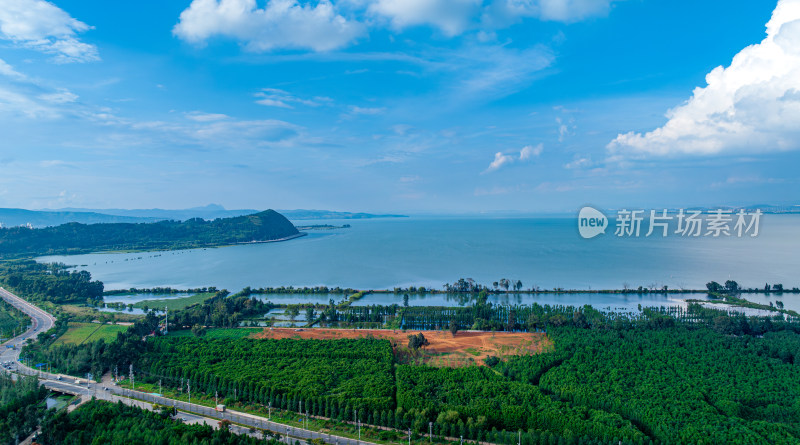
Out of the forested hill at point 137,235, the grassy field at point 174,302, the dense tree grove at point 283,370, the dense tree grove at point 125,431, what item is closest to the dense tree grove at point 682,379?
the dense tree grove at point 283,370

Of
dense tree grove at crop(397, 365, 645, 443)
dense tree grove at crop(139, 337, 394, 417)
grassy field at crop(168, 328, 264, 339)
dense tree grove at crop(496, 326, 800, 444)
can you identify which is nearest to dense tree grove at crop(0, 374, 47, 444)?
dense tree grove at crop(139, 337, 394, 417)

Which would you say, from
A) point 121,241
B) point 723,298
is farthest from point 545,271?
point 121,241

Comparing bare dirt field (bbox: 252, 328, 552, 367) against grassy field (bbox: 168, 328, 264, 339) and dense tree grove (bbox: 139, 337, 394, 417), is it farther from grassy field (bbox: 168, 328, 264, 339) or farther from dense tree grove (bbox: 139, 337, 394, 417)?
dense tree grove (bbox: 139, 337, 394, 417)

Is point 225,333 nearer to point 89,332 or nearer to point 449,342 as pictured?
point 89,332

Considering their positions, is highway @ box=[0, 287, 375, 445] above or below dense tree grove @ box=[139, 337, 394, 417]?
below

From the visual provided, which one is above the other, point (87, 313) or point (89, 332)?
point (87, 313)

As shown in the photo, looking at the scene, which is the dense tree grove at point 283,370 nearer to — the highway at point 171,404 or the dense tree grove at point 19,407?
the highway at point 171,404

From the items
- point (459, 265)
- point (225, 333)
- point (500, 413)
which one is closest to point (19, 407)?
point (225, 333)
